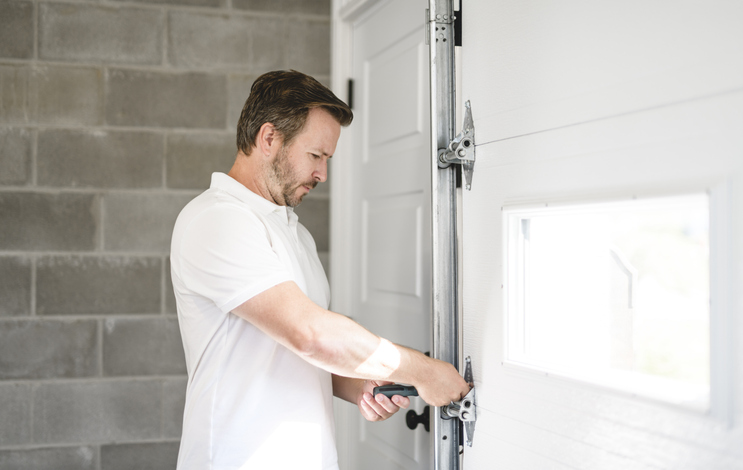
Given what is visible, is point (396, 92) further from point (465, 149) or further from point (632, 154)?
point (632, 154)

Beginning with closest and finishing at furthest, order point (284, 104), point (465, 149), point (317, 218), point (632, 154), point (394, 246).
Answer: point (632, 154)
point (465, 149)
point (284, 104)
point (394, 246)
point (317, 218)

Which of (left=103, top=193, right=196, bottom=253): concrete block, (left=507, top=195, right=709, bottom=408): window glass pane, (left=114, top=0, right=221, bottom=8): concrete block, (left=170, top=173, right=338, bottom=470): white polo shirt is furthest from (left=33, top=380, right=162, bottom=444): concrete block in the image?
(left=507, top=195, right=709, bottom=408): window glass pane

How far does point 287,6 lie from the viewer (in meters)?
2.06

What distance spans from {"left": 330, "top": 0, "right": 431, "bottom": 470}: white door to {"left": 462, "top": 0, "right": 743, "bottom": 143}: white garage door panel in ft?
1.29

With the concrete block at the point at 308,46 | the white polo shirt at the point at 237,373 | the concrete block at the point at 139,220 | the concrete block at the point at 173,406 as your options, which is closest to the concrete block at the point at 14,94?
the concrete block at the point at 139,220

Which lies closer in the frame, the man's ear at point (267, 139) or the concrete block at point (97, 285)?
the man's ear at point (267, 139)

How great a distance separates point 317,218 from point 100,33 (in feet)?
3.14

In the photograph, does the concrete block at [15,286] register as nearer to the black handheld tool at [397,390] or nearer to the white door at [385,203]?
the white door at [385,203]

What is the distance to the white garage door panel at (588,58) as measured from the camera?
2.29 ft

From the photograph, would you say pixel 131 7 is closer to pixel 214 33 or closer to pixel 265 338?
pixel 214 33

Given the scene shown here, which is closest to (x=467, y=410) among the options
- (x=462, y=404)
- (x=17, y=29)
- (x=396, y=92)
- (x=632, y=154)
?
(x=462, y=404)

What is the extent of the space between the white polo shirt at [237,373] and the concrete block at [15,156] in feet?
3.46

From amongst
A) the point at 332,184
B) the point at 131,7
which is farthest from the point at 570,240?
the point at 131,7

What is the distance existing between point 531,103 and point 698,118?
0.32 meters
